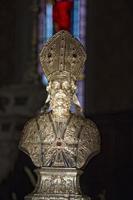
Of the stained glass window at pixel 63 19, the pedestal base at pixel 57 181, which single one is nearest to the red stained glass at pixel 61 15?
the stained glass window at pixel 63 19

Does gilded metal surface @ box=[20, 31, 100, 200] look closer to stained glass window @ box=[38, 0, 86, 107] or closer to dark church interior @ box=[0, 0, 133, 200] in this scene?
dark church interior @ box=[0, 0, 133, 200]

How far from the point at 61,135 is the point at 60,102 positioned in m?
0.20

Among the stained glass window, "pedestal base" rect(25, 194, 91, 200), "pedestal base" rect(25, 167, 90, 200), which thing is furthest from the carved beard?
the stained glass window

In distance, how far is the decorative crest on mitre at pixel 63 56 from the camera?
4.90m

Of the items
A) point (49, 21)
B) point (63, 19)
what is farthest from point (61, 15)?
point (49, 21)

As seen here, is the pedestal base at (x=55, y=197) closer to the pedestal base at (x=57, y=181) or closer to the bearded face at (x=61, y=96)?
the pedestal base at (x=57, y=181)

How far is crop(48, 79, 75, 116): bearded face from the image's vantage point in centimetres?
482

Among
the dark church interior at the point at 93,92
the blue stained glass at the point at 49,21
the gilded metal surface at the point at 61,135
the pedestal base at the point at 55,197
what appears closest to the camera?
the pedestal base at the point at 55,197

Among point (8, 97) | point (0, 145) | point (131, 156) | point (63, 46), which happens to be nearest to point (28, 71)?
point (8, 97)

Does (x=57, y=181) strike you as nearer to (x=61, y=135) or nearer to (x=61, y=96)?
(x=61, y=135)

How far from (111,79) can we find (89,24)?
0.77 metres

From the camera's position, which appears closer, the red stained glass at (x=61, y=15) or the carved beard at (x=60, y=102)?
the carved beard at (x=60, y=102)

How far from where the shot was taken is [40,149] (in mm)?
4789

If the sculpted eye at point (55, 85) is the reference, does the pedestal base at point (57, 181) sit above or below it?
below
